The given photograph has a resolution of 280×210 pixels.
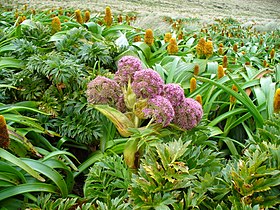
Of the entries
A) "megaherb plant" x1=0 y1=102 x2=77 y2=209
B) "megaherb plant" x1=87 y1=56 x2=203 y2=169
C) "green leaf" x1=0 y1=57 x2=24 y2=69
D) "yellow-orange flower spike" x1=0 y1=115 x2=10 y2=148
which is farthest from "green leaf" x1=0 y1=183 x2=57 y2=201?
"green leaf" x1=0 y1=57 x2=24 y2=69

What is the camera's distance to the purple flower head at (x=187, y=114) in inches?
66.0

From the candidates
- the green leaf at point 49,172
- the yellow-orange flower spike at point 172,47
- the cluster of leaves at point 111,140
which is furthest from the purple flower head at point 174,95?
the yellow-orange flower spike at point 172,47

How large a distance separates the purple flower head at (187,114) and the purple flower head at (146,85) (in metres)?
0.13

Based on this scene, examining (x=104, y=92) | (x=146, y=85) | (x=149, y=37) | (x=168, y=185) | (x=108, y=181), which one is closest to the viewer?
(x=168, y=185)

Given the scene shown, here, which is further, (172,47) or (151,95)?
(172,47)

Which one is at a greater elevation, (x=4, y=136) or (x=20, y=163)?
(x=4, y=136)

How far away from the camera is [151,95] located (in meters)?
1.66

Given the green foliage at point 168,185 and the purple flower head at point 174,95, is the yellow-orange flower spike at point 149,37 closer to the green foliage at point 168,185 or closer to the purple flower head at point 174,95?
the purple flower head at point 174,95

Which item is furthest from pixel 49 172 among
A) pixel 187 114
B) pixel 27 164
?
pixel 187 114

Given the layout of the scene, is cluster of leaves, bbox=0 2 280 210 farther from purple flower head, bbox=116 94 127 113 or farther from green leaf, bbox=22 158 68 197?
purple flower head, bbox=116 94 127 113

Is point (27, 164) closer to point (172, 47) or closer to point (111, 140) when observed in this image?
point (111, 140)

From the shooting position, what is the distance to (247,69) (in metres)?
3.02

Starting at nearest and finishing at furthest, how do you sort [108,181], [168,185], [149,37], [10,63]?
[168,185] → [108,181] → [10,63] → [149,37]

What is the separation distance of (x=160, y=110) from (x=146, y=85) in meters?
0.15
